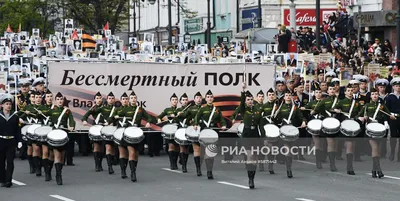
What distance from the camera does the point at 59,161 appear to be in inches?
865

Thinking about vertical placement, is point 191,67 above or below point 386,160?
above

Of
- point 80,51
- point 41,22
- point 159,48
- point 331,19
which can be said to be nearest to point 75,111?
point 80,51

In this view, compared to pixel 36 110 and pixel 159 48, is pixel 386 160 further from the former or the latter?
pixel 159 48

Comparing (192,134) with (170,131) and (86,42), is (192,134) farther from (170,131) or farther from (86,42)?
(86,42)

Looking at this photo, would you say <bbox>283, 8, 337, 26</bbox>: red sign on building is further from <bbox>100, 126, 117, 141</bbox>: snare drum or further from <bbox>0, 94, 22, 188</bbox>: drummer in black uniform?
<bbox>0, 94, 22, 188</bbox>: drummer in black uniform

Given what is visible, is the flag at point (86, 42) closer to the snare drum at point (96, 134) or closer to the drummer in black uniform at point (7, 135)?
the snare drum at point (96, 134)

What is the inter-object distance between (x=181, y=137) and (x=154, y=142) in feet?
15.1

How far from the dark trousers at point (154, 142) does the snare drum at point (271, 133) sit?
18.8 ft

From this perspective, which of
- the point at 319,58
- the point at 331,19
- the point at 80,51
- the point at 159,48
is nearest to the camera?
the point at 319,58

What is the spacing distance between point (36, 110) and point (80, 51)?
1387cm

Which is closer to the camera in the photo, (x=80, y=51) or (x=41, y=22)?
(x=80, y=51)

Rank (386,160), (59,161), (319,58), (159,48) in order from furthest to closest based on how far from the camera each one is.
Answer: (159,48) < (319,58) < (386,160) < (59,161)

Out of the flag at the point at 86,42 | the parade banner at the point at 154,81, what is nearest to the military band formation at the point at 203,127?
the parade banner at the point at 154,81

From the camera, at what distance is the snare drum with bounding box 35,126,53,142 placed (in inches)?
887
